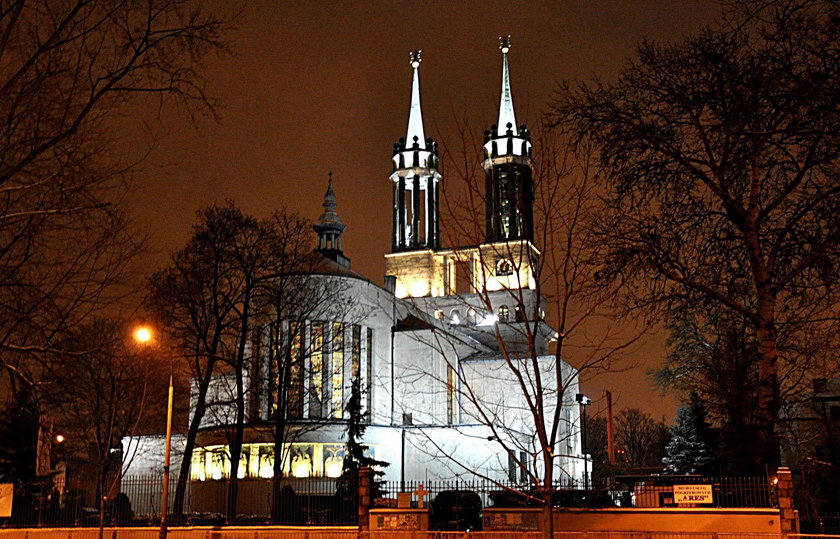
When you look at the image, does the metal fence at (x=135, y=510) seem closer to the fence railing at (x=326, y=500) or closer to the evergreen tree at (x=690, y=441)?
the fence railing at (x=326, y=500)

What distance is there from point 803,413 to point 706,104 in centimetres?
4451

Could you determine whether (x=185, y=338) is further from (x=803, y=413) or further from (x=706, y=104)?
(x=803, y=413)

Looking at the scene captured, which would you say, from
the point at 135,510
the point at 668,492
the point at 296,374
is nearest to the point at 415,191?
the point at 296,374

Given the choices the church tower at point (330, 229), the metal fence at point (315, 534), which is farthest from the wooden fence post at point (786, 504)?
the church tower at point (330, 229)

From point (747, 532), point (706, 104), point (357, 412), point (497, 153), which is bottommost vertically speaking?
point (747, 532)

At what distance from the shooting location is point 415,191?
90375mm

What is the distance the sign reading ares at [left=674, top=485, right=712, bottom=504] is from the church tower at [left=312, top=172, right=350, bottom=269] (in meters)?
59.0

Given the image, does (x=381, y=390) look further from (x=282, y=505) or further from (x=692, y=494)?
(x=692, y=494)

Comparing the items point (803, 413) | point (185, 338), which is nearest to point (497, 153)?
point (803, 413)

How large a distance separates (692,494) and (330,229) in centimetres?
6082

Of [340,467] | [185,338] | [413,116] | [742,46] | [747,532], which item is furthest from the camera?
[413,116]

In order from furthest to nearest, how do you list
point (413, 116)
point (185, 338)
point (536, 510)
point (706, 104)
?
1. point (413, 116)
2. point (185, 338)
3. point (536, 510)
4. point (706, 104)

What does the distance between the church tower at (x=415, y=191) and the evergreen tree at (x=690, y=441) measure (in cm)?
3642

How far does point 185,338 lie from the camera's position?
38000mm
